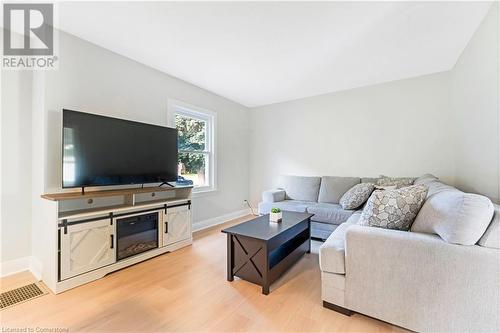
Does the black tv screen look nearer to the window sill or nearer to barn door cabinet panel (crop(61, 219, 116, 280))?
barn door cabinet panel (crop(61, 219, 116, 280))

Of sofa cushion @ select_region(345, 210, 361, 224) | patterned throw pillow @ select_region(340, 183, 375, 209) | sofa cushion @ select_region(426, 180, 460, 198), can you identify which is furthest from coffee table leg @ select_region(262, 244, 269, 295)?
patterned throw pillow @ select_region(340, 183, 375, 209)

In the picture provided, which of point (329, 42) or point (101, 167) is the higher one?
point (329, 42)

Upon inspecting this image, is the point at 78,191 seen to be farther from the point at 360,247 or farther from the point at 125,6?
the point at 360,247

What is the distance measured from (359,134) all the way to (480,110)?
70.3 inches

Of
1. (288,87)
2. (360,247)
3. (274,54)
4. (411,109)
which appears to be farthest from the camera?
(288,87)

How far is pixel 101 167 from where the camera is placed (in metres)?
2.38

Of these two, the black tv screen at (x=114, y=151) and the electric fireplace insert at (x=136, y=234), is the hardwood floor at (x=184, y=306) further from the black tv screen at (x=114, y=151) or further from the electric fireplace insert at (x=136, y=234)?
the black tv screen at (x=114, y=151)

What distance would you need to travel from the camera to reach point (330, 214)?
3.10 meters

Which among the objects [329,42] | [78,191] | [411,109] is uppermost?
[329,42]

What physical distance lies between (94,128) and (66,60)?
0.80 m

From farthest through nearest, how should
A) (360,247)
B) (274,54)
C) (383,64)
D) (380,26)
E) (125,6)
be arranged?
(383,64)
(274,54)
(380,26)
(125,6)
(360,247)

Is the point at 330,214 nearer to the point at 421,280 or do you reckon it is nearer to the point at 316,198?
the point at 316,198

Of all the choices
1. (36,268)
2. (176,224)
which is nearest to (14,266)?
(36,268)

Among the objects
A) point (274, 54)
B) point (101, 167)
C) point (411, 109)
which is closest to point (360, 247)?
point (274, 54)
